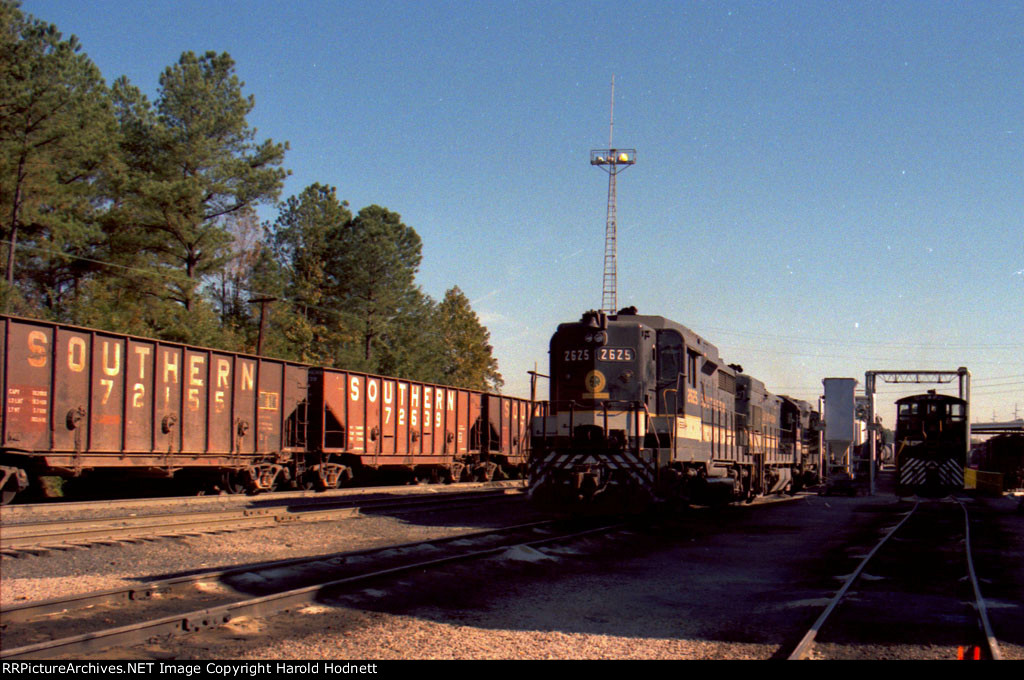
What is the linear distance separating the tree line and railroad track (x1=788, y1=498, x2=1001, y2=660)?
26.9 m

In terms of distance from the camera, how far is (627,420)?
1452 cm

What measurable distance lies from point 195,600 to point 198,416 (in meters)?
11.8

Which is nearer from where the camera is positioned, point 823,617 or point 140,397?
point 823,617

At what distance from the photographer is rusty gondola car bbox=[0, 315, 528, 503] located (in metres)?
15.3

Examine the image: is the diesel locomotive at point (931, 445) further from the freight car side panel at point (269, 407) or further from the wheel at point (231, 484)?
the wheel at point (231, 484)

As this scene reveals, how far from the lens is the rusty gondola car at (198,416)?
15258 mm

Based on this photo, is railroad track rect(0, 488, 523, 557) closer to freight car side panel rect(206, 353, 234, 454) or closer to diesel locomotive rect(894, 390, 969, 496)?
freight car side panel rect(206, 353, 234, 454)


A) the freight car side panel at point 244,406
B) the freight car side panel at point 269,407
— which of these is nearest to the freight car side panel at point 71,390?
the freight car side panel at point 244,406

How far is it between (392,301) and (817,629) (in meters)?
50.4

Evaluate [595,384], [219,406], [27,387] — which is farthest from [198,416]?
[595,384]

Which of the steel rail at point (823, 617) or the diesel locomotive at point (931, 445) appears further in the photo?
the diesel locomotive at point (931, 445)

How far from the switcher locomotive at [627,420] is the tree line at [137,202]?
68.2 ft

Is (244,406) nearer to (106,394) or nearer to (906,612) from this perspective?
(106,394)

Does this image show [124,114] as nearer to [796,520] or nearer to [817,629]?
[796,520]
